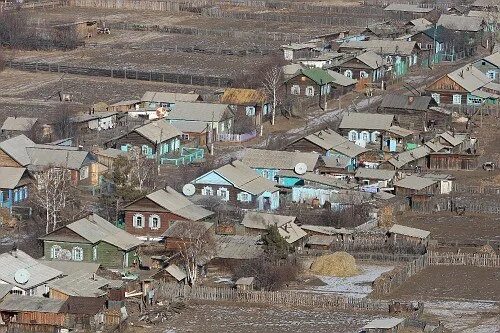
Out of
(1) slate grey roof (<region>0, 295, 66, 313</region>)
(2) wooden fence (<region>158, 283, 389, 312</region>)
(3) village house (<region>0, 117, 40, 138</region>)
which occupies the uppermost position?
(1) slate grey roof (<region>0, 295, 66, 313</region>)

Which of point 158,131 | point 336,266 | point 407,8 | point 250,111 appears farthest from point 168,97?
point 407,8

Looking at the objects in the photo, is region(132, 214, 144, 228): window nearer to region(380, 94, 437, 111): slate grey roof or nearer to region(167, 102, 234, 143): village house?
region(167, 102, 234, 143): village house

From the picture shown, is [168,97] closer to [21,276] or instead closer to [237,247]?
[237,247]

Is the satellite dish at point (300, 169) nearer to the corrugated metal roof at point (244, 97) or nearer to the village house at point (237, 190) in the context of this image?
the village house at point (237, 190)

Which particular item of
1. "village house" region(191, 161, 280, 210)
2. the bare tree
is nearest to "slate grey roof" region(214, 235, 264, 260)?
"village house" region(191, 161, 280, 210)

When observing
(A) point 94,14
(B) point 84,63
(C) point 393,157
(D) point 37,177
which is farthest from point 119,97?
(A) point 94,14

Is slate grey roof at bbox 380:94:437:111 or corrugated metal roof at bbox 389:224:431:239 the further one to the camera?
slate grey roof at bbox 380:94:437:111

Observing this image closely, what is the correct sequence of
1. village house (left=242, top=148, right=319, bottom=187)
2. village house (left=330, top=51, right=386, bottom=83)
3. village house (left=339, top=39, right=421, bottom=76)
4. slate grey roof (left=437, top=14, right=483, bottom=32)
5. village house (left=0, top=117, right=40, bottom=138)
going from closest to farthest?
1. village house (left=242, top=148, right=319, bottom=187)
2. village house (left=0, top=117, right=40, bottom=138)
3. village house (left=330, top=51, right=386, bottom=83)
4. village house (left=339, top=39, right=421, bottom=76)
5. slate grey roof (left=437, top=14, right=483, bottom=32)
